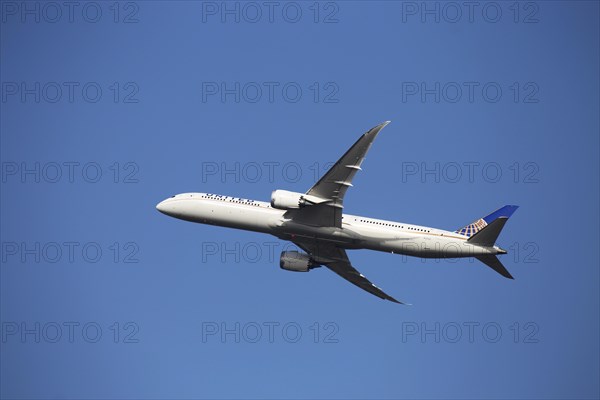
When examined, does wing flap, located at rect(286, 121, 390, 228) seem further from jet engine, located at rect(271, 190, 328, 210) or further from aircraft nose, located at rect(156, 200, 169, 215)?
aircraft nose, located at rect(156, 200, 169, 215)

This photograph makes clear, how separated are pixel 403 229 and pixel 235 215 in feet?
45.0

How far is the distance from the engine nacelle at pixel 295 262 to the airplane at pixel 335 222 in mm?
2841

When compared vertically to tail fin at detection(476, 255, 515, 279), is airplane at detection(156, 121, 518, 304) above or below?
above

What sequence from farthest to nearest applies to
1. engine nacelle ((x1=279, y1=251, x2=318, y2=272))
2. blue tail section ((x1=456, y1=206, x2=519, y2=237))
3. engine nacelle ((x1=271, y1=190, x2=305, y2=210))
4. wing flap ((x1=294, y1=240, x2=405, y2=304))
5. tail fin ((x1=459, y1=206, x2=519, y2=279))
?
engine nacelle ((x1=279, y1=251, x2=318, y2=272)), wing flap ((x1=294, y1=240, x2=405, y2=304)), blue tail section ((x1=456, y1=206, x2=519, y2=237)), engine nacelle ((x1=271, y1=190, x2=305, y2=210)), tail fin ((x1=459, y1=206, x2=519, y2=279))

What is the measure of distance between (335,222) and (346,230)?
122 cm

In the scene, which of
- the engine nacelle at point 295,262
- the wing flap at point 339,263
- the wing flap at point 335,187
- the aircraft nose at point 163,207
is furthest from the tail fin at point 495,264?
the aircraft nose at point 163,207

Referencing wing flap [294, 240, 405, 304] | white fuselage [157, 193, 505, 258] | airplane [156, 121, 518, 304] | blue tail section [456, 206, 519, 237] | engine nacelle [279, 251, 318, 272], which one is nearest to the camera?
airplane [156, 121, 518, 304]

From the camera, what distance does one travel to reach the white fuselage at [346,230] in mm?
56781

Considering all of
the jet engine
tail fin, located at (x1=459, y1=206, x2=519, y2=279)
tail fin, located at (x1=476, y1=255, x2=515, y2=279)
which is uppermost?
the jet engine

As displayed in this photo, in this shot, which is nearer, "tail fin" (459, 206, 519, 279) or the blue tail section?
"tail fin" (459, 206, 519, 279)

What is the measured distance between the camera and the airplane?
181 ft

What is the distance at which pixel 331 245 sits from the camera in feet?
202

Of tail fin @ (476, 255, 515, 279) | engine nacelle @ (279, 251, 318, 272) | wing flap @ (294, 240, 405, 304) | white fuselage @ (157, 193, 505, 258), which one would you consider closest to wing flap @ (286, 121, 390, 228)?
white fuselage @ (157, 193, 505, 258)

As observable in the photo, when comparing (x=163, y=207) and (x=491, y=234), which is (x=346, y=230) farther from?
(x=163, y=207)
